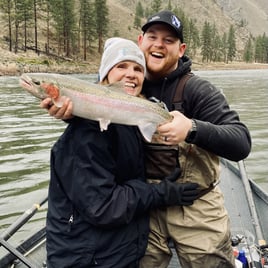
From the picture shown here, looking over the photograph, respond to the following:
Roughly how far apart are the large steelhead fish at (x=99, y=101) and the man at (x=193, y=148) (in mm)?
135

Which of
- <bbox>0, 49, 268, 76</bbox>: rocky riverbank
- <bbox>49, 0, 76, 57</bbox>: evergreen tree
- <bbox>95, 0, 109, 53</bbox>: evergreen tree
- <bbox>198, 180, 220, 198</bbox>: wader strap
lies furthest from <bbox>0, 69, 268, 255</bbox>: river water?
<bbox>95, 0, 109, 53</bbox>: evergreen tree

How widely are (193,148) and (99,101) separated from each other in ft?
2.73

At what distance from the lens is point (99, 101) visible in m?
2.59

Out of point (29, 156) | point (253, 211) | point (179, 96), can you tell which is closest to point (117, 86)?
point (179, 96)

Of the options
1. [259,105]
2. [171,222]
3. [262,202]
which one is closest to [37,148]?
[262,202]

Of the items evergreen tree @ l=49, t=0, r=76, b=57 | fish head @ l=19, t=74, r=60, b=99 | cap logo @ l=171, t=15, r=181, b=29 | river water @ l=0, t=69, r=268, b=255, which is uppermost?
evergreen tree @ l=49, t=0, r=76, b=57

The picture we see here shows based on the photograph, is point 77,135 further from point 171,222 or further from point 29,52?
point 29,52

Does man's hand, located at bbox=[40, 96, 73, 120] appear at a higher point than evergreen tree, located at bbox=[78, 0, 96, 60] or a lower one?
lower

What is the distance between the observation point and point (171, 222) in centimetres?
306

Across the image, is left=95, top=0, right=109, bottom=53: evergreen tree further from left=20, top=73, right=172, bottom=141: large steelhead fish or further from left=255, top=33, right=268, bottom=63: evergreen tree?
left=20, top=73, right=172, bottom=141: large steelhead fish

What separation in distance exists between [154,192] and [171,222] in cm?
38

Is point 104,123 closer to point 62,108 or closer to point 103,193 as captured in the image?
point 62,108

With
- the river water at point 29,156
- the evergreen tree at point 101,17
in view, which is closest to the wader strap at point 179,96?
the river water at point 29,156

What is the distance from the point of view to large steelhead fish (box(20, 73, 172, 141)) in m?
2.55
